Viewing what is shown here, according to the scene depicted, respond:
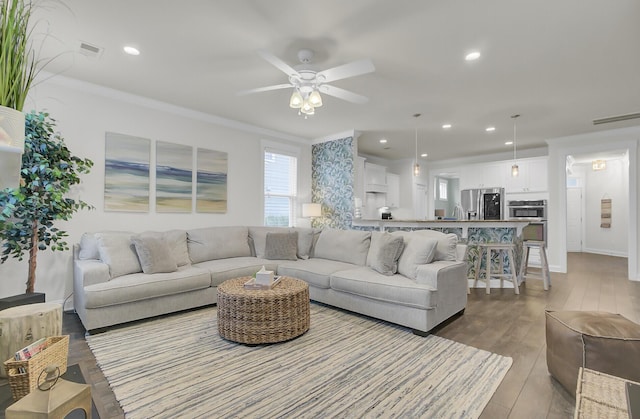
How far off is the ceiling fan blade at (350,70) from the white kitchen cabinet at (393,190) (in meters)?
5.47

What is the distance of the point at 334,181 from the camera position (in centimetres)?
587

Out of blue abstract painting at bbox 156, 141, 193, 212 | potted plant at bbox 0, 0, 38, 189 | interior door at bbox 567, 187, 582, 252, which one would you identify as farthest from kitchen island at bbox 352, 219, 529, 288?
interior door at bbox 567, 187, 582, 252

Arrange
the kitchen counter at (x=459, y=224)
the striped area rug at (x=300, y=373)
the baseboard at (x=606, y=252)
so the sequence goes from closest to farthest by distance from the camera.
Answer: the striped area rug at (x=300, y=373), the kitchen counter at (x=459, y=224), the baseboard at (x=606, y=252)

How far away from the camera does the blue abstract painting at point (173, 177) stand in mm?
4199

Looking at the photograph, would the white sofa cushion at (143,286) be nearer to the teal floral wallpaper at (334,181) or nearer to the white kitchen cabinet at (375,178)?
the teal floral wallpaper at (334,181)

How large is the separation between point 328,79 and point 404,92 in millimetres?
1582

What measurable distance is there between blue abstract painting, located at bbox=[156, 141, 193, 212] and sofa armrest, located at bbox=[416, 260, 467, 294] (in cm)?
344

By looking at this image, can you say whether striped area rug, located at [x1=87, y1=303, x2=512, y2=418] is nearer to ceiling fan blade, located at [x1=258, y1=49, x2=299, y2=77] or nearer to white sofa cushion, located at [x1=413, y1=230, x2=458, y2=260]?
white sofa cushion, located at [x1=413, y1=230, x2=458, y2=260]

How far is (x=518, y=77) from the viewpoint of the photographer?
10.8 feet

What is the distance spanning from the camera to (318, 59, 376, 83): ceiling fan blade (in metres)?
2.32

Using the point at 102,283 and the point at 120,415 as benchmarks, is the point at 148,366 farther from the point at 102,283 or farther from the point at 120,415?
the point at 102,283

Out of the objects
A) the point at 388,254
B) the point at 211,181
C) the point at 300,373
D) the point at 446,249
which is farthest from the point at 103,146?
the point at 446,249

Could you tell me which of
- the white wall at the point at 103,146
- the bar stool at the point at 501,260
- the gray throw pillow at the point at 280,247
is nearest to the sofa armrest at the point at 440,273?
the bar stool at the point at 501,260

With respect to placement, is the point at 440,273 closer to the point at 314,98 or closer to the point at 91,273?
the point at 314,98
